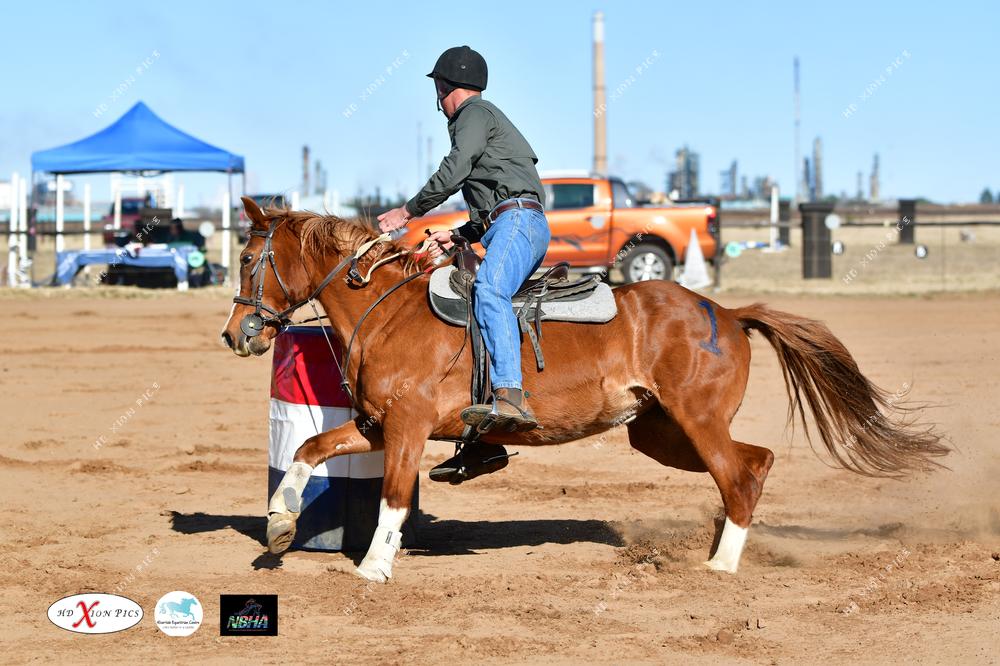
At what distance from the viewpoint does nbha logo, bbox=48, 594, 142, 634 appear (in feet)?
16.5

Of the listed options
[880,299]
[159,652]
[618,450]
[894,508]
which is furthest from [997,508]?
[880,299]

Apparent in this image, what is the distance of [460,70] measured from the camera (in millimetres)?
6215

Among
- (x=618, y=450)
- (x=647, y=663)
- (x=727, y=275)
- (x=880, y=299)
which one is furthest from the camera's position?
(x=727, y=275)

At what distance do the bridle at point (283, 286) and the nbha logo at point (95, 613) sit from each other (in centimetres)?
155

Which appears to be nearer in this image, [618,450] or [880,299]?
[618,450]

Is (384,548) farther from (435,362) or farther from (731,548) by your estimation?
(731,548)

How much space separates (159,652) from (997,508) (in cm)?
516

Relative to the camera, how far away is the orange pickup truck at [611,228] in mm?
20297

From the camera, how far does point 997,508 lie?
23.8ft

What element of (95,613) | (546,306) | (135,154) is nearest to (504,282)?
(546,306)

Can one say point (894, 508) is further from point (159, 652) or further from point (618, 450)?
point (159, 652)

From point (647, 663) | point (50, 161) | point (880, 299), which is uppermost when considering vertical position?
point (50, 161)

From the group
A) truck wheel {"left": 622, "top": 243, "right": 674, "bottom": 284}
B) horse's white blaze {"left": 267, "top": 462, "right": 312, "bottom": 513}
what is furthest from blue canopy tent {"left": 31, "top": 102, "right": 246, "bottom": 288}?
horse's white blaze {"left": 267, "top": 462, "right": 312, "bottom": 513}

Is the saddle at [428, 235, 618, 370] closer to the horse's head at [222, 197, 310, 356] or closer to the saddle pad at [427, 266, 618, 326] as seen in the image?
the saddle pad at [427, 266, 618, 326]
